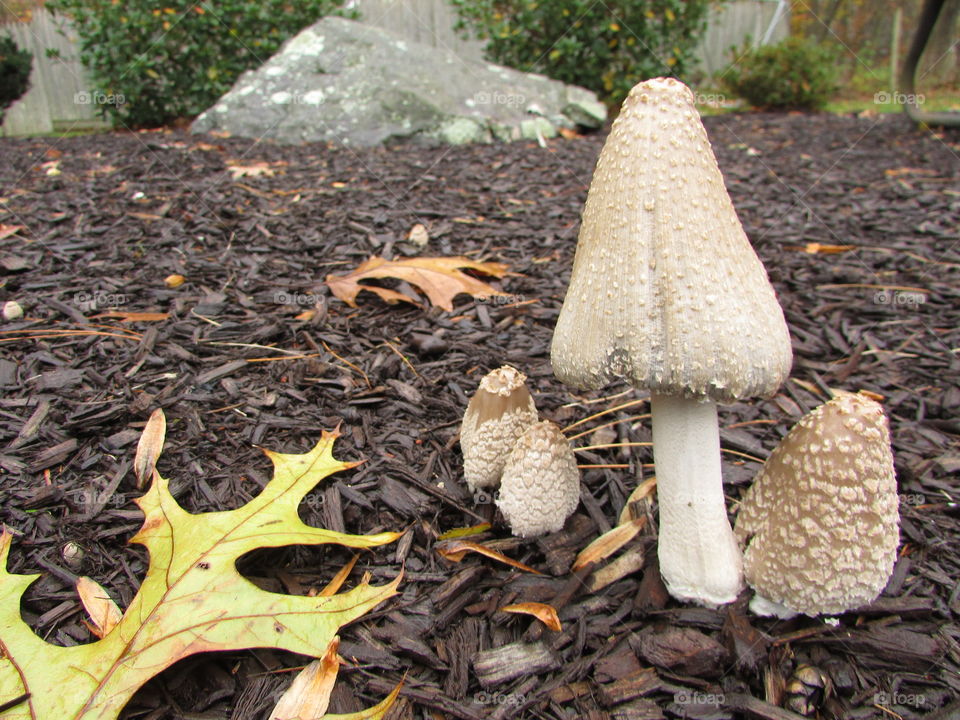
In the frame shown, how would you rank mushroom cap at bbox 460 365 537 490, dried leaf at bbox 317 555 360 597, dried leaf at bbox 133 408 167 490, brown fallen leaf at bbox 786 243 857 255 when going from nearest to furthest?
dried leaf at bbox 317 555 360 597, mushroom cap at bbox 460 365 537 490, dried leaf at bbox 133 408 167 490, brown fallen leaf at bbox 786 243 857 255

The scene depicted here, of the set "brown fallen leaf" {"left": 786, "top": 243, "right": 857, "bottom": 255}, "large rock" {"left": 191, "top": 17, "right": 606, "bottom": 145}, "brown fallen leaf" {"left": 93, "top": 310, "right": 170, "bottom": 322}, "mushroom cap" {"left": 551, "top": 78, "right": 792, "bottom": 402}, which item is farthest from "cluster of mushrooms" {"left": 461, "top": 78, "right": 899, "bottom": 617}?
"large rock" {"left": 191, "top": 17, "right": 606, "bottom": 145}

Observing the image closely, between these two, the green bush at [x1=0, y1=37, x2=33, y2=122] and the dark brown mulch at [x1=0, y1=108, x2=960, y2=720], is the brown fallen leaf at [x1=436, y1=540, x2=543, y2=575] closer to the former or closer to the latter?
the dark brown mulch at [x1=0, y1=108, x2=960, y2=720]

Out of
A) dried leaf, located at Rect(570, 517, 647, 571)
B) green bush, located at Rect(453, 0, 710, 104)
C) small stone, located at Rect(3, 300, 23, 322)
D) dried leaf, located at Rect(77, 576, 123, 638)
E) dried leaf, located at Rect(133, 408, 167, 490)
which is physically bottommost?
dried leaf, located at Rect(570, 517, 647, 571)

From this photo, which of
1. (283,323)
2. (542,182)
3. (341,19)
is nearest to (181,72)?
(341,19)

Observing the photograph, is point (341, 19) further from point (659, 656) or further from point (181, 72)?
point (659, 656)

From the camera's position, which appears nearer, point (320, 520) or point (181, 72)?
point (320, 520)
